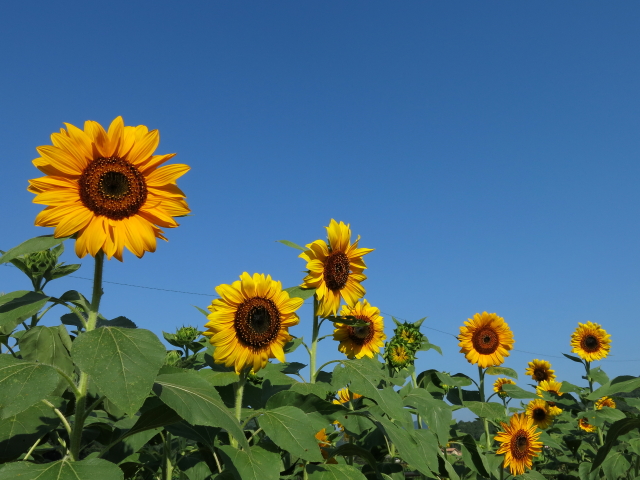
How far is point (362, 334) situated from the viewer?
4355 mm

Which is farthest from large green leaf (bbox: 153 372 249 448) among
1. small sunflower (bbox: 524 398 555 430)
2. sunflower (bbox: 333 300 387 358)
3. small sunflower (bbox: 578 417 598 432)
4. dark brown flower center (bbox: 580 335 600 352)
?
dark brown flower center (bbox: 580 335 600 352)

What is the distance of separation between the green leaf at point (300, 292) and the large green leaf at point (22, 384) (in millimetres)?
1608

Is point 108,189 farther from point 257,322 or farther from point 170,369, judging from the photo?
point 257,322

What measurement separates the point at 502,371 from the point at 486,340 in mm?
450

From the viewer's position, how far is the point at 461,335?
6.14 metres

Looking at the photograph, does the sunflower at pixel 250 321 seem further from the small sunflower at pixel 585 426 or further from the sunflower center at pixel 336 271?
the small sunflower at pixel 585 426

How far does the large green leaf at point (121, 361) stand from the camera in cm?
164

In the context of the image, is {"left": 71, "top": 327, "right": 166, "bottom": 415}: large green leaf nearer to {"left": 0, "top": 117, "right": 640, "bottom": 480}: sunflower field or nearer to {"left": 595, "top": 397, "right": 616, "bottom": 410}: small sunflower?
{"left": 0, "top": 117, "right": 640, "bottom": 480}: sunflower field

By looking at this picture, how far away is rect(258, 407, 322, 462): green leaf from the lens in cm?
230

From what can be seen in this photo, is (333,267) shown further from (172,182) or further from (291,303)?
(172,182)

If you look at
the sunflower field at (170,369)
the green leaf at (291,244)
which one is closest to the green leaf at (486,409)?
the sunflower field at (170,369)

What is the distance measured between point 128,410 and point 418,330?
3085 millimetres

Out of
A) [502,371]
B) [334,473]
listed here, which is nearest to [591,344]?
[502,371]

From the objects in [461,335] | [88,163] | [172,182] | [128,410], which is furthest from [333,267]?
[461,335]
